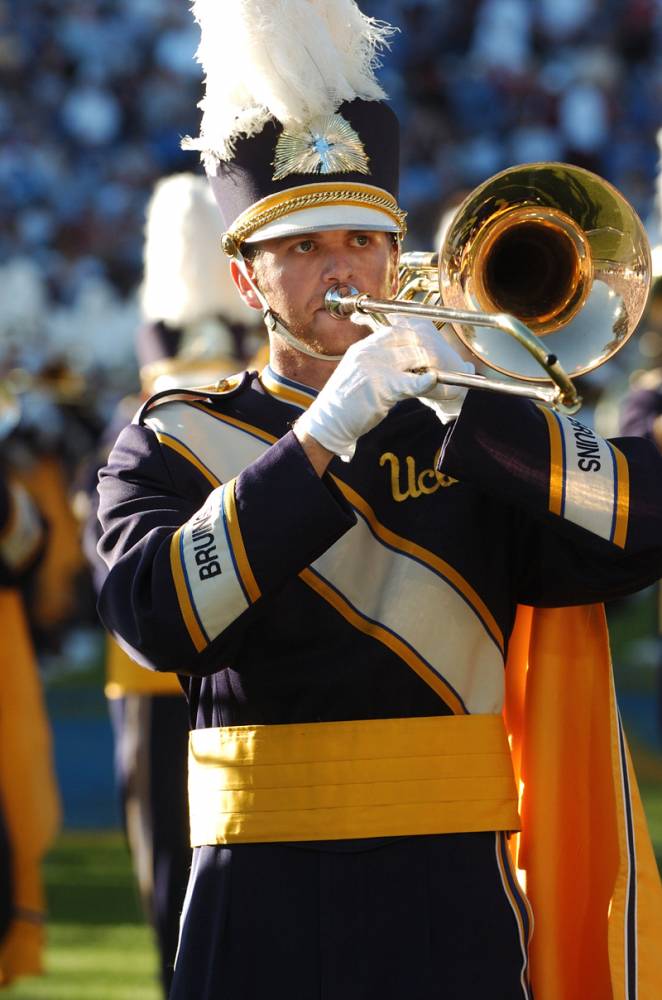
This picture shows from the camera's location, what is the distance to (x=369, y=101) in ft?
10.3

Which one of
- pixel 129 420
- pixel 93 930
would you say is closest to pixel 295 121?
pixel 129 420

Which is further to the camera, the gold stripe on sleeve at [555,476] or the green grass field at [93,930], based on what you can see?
the green grass field at [93,930]

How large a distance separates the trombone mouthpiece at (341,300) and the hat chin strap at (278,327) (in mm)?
78

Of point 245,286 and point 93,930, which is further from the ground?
point 245,286

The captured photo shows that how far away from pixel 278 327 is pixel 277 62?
41 cm

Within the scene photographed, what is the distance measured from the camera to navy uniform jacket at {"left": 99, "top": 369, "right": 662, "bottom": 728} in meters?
2.72

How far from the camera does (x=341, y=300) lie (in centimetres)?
294

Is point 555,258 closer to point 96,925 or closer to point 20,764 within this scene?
point 20,764

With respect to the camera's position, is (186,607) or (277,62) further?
(277,62)

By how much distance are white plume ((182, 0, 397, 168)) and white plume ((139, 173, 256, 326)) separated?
3265 millimetres

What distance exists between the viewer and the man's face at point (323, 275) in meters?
2.99

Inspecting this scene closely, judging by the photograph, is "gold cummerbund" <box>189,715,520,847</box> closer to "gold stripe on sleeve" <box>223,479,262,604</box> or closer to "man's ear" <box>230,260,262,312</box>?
"gold stripe on sleeve" <box>223,479,262,604</box>

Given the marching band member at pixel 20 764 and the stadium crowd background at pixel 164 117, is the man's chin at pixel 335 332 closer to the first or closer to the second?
the marching band member at pixel 20 764

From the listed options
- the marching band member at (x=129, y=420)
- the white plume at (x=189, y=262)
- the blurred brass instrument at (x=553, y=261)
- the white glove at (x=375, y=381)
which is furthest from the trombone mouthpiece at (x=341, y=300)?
the white plume at (x=189, y=262)
